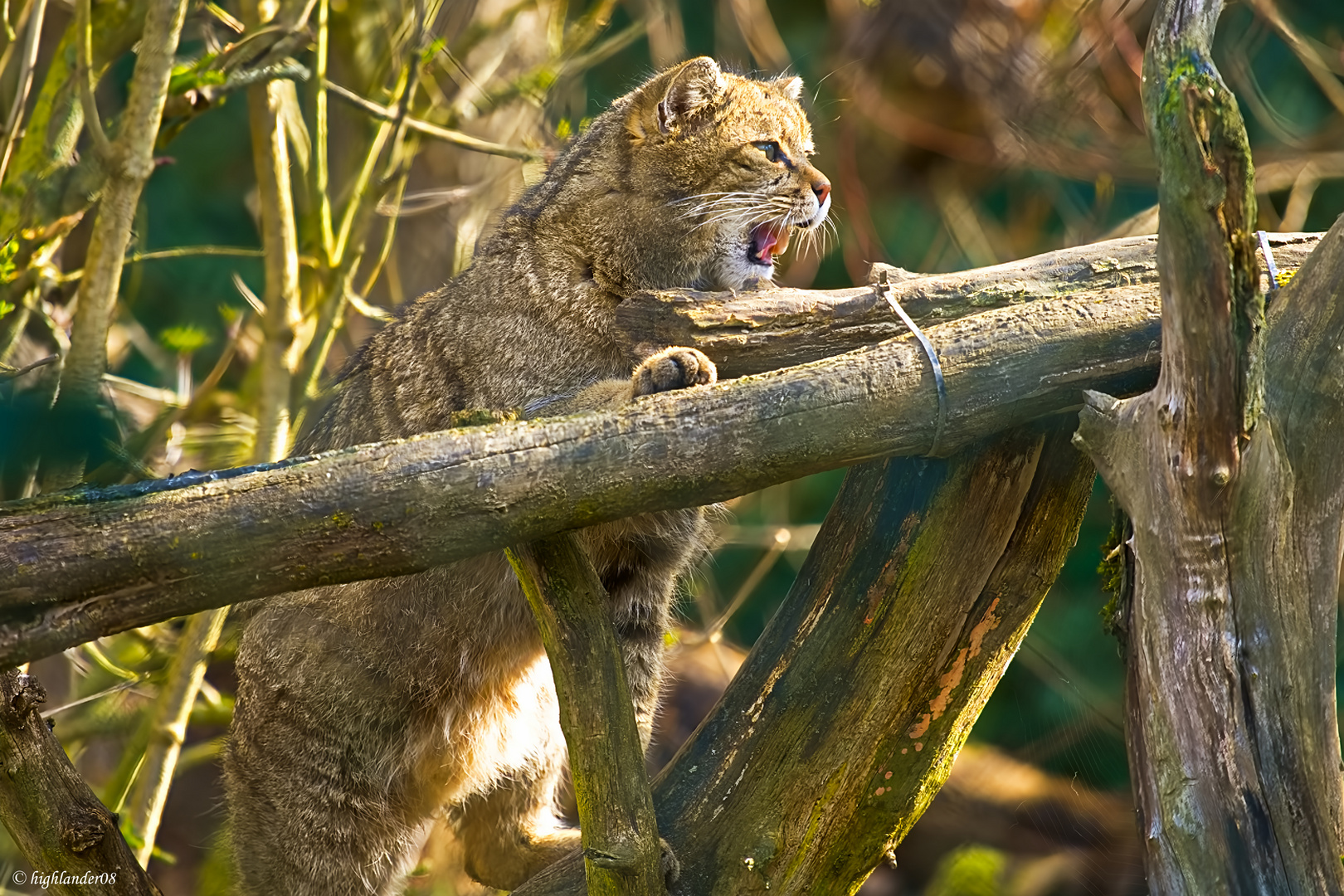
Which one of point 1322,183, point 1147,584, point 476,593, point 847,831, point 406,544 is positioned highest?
point 1322,183

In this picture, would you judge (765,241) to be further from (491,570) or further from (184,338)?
(184,338)

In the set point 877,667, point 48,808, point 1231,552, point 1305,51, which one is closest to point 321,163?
point 48,808

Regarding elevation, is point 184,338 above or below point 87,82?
below

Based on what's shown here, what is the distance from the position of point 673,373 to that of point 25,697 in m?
1.34

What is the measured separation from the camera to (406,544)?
2.13 m

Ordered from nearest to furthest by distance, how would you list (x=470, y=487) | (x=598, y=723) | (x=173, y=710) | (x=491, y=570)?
1. (x=470, y=487)
2. (x=598, y=723)
3. (x=491, y=570)
4. (x=173, y=710)

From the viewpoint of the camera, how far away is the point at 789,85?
Answer: 12.5ft

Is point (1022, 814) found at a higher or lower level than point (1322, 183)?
lower

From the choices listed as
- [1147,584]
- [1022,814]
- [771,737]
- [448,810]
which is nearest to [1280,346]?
[1147,584]

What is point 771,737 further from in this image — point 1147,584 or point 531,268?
point 531,268

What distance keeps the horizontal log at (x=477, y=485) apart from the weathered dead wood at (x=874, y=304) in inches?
5.8

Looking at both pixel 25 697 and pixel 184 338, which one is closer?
pixel 25 697

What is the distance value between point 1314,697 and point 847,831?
97 centimetres

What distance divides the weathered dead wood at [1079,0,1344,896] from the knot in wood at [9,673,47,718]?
78.0 inches
